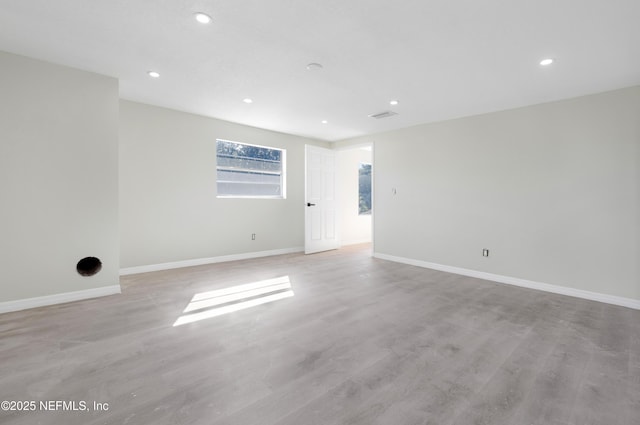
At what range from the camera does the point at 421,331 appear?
8.23ft

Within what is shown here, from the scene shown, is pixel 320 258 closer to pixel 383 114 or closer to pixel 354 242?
pixel 354 242

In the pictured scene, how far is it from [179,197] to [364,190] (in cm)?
498

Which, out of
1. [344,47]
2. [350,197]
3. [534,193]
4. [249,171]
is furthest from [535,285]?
[249,171]

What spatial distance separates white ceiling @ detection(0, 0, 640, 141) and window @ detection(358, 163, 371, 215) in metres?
4.08

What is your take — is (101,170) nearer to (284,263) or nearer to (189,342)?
(189,342)

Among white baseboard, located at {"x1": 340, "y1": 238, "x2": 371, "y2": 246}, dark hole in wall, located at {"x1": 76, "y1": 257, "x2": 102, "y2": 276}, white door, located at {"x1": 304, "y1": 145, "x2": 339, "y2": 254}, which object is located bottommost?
white baseboard, located at {"x1": 340, "y1": 238, "x2": 371, "y2": 246}

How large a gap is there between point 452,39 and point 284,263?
4.03 metres

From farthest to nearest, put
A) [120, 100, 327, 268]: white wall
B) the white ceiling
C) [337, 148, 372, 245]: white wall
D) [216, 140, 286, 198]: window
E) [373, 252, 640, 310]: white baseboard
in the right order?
[337, 148, 372, 245]: white wall, [216, 140, 286, 198]: window, [120, 100, 327, 268]: white wall, [373, 252, 640, 310]: white baseboard, the white ceiling

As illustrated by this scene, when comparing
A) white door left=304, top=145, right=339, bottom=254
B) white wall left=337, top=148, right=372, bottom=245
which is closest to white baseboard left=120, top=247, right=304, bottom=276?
white door left=304, top=145, right=339, bottom=254

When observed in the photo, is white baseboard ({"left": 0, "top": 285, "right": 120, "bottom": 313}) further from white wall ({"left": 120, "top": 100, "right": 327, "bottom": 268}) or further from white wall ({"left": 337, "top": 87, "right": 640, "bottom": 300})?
white wall ({"left": 337, "top": 87, "right": 640, "bottom": 300})

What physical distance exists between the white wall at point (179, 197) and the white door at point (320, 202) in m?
0.74

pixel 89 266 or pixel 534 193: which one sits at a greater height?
pixel 534 193

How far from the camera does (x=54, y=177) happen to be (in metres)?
3.05

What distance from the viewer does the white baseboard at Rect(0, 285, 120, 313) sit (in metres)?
2.85
